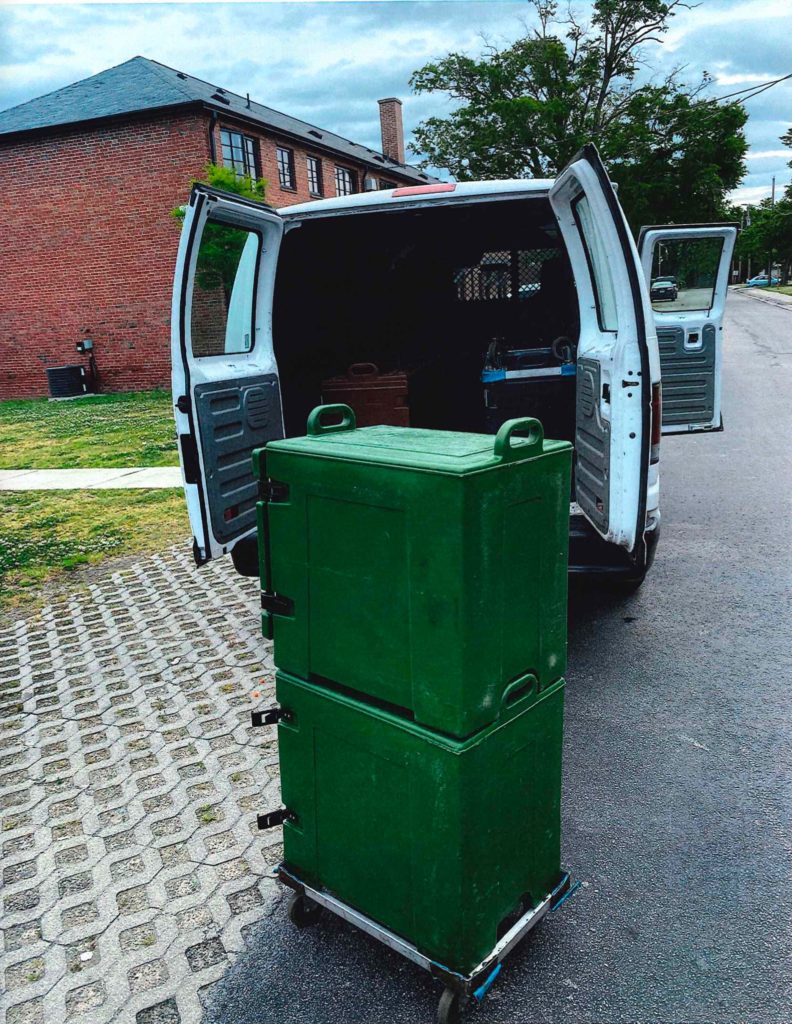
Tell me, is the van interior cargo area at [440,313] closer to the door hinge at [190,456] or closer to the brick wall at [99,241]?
the door hinge at [190,456]

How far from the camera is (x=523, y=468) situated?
2033 mm

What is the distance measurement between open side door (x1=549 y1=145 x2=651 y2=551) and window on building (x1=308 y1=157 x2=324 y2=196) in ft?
80.0

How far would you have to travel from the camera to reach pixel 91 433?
1360 centimetres

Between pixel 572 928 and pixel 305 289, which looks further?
pixel 305 289

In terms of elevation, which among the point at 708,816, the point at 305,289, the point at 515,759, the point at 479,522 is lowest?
the point at 708,816

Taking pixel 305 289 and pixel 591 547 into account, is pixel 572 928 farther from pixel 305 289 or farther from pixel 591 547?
pixel 305 289

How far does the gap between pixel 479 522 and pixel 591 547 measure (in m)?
2.09

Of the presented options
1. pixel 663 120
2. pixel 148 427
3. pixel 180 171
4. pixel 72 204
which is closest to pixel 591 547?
pixel 148 427

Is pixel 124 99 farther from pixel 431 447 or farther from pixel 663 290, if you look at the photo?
pixel 431 447

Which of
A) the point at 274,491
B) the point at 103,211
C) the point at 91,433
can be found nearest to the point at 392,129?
the point at 103,211

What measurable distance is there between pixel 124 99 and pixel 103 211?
2958 mm

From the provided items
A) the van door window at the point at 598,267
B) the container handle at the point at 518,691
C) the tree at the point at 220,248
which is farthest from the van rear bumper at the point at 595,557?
the tree at the point at 220,248

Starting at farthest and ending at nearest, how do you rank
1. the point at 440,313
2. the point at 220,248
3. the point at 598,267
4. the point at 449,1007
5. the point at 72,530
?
the point at 220,248 < the point at 72,530 < the point at 440,313 < the point at 598,267 < the point at 449,1007

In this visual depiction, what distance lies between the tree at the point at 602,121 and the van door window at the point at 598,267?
28910 millimetres
